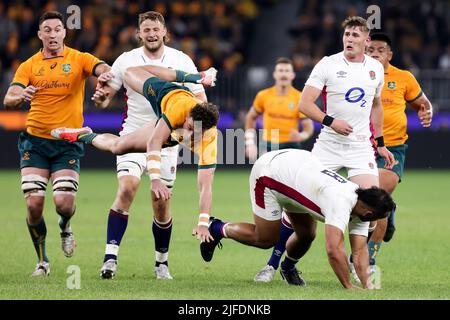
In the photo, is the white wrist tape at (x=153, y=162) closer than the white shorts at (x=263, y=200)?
Yes

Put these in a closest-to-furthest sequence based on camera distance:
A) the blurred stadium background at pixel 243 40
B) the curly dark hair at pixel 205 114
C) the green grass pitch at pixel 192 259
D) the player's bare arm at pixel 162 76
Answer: the green grass pitch at pixel 192 259, the curly dark hair at pixel 205 114, the player's bare arm at pixel 162 76, the blurred stadium background at pixel 243 40

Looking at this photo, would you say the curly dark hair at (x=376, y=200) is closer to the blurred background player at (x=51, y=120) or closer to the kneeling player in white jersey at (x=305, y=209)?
the kneeling player in white jersey at (x=305, y=209)

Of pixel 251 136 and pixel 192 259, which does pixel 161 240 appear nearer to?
pixel 192 259

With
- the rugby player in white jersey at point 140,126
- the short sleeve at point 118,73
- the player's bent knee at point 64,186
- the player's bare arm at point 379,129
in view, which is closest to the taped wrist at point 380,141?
the player's bare arm at point 379,129

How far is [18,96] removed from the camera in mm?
10414

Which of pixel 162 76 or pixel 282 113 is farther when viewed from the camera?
pixel 282 113

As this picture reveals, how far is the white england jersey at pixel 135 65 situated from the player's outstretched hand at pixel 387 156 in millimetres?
1965

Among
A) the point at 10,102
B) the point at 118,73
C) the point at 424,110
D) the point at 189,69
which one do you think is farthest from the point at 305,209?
the point at 10,102

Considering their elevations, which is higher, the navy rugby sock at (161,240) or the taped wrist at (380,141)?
the taped wrist at (380,141)

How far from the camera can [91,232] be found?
47.5 feet

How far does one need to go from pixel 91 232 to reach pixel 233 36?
1439cm

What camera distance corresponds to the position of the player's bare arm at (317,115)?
1002 centimetres

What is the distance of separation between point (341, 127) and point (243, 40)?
61.5 ft

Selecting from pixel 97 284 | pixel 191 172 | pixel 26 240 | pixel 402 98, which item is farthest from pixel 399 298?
pixel 191 172
